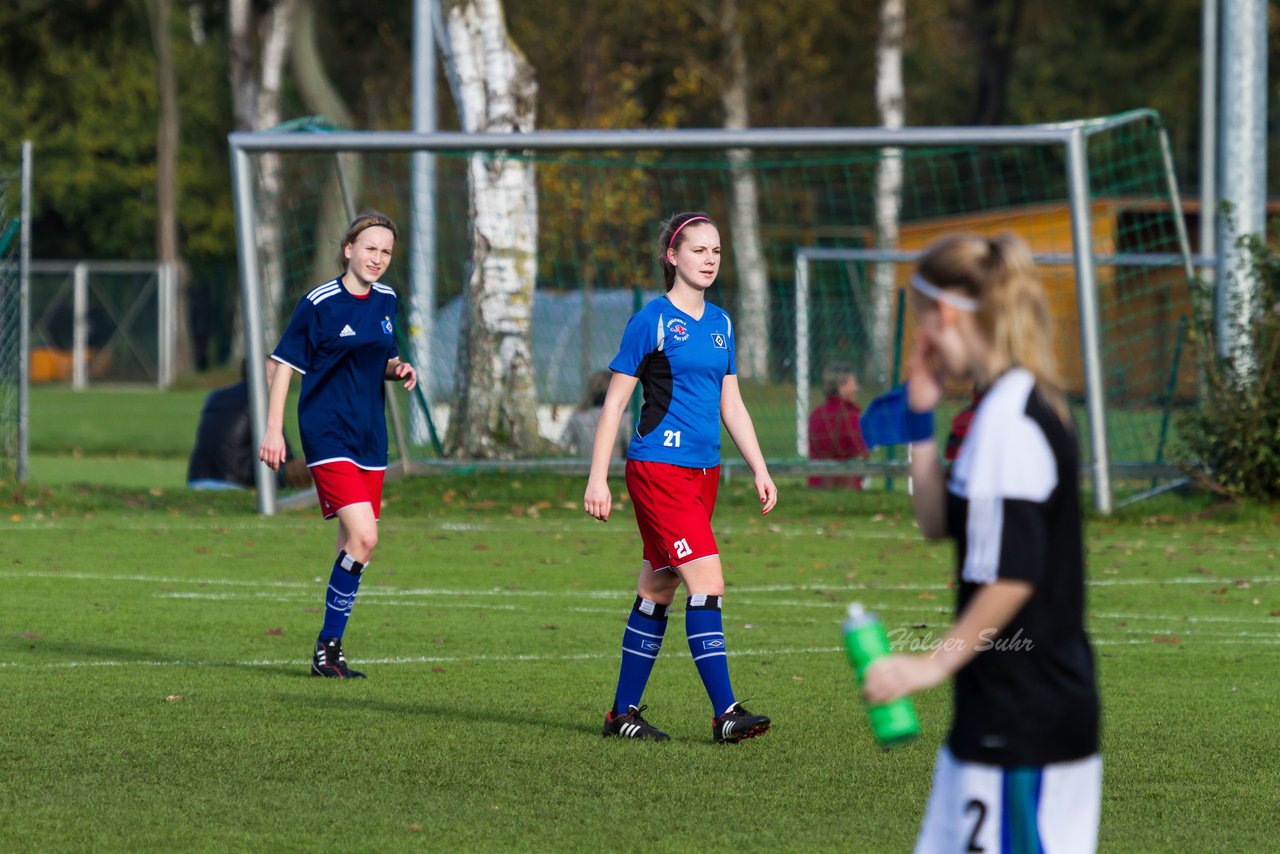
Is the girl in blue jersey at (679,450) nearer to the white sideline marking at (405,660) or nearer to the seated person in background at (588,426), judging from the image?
the white sideline marking at (405,660)

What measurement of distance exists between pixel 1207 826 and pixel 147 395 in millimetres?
37005

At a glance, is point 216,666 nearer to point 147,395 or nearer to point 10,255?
point 10,255

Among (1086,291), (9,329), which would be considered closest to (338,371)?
(1086,291)

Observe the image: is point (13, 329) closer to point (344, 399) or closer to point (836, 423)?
point (836, 423)

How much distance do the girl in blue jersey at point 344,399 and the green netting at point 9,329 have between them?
7311 millimetres

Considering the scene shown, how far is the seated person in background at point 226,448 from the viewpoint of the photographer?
52.1 ft

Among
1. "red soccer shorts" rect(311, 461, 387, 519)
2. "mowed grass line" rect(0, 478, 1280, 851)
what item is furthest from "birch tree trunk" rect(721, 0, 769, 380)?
"red soccer shorts" rect(311, 461, 387, 519)

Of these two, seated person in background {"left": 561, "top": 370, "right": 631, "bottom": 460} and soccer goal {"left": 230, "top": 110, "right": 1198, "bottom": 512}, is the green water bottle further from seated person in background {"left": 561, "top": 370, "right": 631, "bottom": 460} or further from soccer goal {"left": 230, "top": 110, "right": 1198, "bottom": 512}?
seated person in background {"left": 561, "top": 370, "right": 631, "bottom": 460}

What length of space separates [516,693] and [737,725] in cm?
136

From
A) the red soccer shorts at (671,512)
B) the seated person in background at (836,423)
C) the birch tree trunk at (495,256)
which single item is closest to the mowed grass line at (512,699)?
the red soccer shorts at (671,512)

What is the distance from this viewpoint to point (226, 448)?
1606 cm

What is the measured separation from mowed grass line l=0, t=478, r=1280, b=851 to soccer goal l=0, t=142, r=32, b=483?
1.93 m

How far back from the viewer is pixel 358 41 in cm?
3775

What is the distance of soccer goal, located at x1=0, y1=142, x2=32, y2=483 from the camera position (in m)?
14.2
